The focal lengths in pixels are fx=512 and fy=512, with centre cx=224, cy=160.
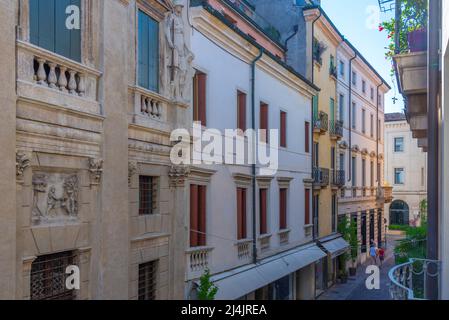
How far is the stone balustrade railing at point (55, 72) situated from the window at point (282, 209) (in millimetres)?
11818

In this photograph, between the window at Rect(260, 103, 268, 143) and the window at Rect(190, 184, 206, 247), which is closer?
the window at Rect(190, 184, 206, 247)

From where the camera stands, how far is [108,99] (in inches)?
365

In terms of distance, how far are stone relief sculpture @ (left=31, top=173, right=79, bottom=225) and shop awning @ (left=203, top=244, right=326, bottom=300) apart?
5573 millimetres

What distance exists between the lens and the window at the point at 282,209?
19.6 metres

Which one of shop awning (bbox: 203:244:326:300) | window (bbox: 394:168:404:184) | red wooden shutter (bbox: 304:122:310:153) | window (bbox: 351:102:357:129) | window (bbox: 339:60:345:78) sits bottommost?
shop awning (bbox: 203:244:326:300)

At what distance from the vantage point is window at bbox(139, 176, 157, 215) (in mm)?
10836

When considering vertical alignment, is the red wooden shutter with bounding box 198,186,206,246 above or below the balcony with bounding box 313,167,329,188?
below

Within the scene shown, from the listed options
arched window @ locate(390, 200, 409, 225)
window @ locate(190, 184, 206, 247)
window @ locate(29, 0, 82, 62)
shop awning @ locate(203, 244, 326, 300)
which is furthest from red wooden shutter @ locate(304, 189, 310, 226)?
arched window @ locate(390, 200, 409, 225)

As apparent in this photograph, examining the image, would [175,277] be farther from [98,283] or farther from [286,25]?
[286,25]

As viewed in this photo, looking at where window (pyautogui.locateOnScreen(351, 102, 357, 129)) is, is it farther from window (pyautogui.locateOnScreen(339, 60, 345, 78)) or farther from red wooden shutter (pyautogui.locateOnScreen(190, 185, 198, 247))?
red wooden shutter (pyautogui.locateOnScreen(190, 185, 198, 247))

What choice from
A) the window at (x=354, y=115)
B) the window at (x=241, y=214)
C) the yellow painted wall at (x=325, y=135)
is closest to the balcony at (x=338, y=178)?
the yellow painted wall at (x=325, y=135)

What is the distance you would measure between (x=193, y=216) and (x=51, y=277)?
16.8 feet
